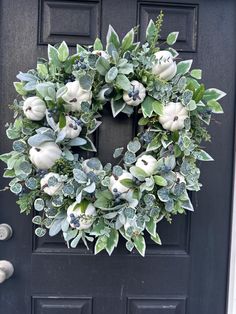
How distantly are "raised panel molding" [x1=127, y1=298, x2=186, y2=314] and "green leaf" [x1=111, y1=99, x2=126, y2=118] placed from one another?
0.72 metres

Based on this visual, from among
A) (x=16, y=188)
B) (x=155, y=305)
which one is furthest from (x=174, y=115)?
(x=155, y=305)

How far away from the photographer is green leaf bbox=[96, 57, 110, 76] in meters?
1.04

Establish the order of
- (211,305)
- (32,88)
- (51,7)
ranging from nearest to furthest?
1. (32,88)
2. (51,7)
3. (211,305)

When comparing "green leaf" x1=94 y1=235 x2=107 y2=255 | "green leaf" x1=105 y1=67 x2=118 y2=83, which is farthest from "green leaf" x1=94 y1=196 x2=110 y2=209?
"green leaf" x1=105 y1=67 x2=118 y2=83

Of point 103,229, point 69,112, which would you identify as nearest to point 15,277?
point 103,229

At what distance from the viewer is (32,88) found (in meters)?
1.07

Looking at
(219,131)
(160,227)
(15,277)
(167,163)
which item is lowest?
(15,277)

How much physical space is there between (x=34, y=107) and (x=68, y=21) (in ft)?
1.37

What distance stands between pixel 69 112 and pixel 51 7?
45 cm

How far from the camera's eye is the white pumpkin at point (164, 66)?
1.06 m

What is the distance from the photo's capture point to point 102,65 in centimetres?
105

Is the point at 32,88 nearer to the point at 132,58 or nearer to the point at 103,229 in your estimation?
the point at 132,58

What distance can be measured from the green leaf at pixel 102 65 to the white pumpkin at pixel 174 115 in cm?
21

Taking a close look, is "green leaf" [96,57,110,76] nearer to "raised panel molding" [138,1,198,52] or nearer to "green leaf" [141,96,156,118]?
"green leaf" [141,96,156,118]
